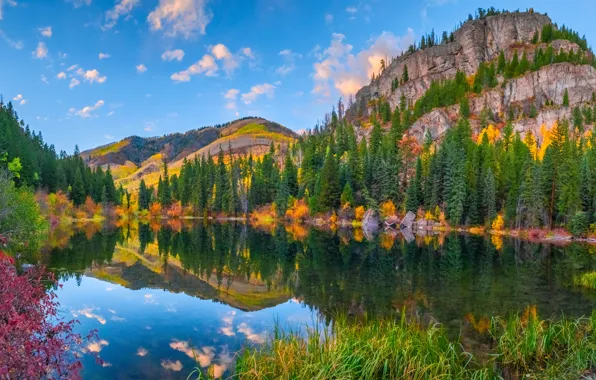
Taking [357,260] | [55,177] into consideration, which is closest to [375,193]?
[357,260]

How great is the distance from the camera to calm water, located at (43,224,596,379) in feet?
53.2

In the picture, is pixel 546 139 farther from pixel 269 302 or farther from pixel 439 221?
pixel 269 302

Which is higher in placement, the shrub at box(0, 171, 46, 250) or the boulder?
the shrub at box(0, 171, 46, 250)

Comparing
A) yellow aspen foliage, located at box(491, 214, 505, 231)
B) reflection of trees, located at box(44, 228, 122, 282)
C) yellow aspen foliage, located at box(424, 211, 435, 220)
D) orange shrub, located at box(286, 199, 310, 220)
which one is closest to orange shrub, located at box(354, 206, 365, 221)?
orange shrub, located at box(286, 199, 310, 220)

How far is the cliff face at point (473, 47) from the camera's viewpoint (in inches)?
7077

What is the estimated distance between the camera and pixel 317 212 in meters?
104

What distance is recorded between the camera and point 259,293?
87.1 feet

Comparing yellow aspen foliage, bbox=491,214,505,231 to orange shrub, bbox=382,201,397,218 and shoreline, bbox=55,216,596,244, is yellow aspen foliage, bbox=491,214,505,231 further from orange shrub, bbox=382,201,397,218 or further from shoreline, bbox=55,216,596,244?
orange shrub, bbox=382,201,397,218

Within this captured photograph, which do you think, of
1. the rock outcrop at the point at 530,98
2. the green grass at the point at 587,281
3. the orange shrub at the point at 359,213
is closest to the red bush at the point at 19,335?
the green grass at the point at 587,281

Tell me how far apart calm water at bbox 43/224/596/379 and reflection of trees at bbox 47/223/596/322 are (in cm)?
10

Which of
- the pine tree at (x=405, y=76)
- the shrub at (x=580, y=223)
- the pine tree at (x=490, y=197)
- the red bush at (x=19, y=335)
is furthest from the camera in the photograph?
the pine tree at (x=405, y=76)

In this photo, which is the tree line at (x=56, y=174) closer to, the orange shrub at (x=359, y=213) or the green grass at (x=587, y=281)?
the orange shrub at (x=359, y=213)

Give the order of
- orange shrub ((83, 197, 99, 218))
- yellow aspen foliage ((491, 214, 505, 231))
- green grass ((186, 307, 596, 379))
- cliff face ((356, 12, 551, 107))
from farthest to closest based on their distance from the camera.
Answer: cliff face ((356, 12, 551, 107)) < orange shrub ((83, 197, 99, 218)) < yellow aspen foliage ((491, 214, 505, 231)) < green grass ((186, 307, 596, 379))

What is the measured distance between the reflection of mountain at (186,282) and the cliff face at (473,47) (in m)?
166
